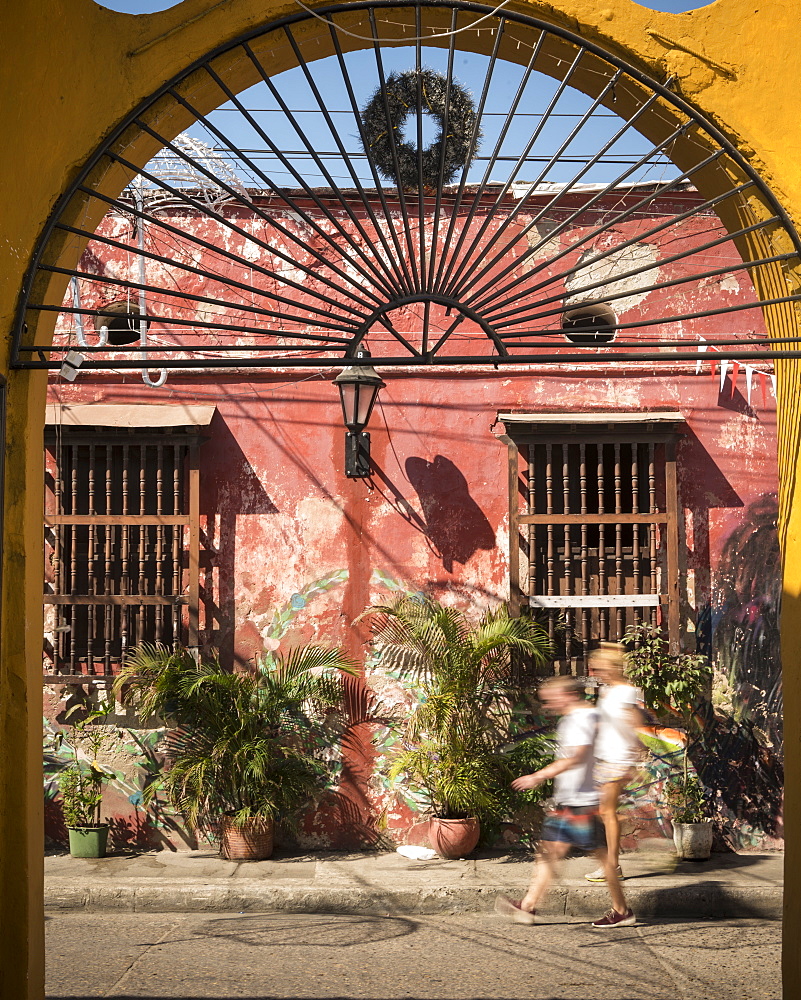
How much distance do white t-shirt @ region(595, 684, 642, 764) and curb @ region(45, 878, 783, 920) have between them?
1.20 meters

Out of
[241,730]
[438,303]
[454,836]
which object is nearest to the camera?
[438,303]

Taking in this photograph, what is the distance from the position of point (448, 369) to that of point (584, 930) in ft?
14.3

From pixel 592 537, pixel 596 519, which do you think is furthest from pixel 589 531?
pixel 596 519

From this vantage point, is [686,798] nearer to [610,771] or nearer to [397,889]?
[610,771]

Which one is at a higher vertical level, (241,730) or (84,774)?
(241,730)

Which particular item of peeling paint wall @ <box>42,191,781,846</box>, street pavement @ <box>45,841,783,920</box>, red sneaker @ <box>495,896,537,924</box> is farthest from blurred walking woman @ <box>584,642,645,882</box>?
peeling paint wall @ <box>42,191,781,846</box>

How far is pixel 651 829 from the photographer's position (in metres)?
7.87

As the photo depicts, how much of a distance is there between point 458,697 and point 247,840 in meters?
1.90

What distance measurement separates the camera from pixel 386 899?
22.1 feet

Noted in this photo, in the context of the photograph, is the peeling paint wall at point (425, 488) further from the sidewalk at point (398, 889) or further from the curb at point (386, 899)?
the curb at point (386, 899)

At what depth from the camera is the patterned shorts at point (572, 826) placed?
5.72 m

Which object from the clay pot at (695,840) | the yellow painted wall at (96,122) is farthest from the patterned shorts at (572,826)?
the clay pot at (695,840)

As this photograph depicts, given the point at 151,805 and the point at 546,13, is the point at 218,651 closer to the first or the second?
the point at 151,805

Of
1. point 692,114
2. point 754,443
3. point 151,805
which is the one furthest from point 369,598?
point 692,114
